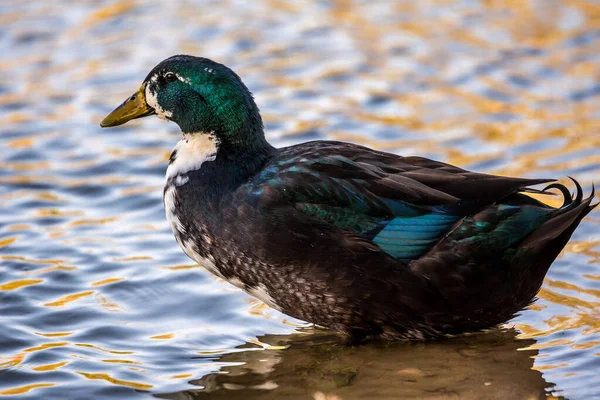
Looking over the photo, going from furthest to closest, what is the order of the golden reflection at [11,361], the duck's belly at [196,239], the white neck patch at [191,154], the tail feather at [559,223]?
the white neck patch at [191,154]
the duck's belly at [196,239]
the golden reflection at [11,361]
the tail feather at [559,223]

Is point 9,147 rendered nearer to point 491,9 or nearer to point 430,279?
point 430,279

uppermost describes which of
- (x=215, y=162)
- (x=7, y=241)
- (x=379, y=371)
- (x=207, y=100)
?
(x=207, y=100)

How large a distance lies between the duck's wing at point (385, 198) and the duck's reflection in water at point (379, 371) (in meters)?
0.65

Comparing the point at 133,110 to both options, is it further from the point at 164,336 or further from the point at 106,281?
the point at 164,336

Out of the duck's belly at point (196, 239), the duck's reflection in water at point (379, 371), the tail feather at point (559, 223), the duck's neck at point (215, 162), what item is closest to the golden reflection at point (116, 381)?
the duck's reflection in water at point (379, 371)

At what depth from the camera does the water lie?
6.18 metres

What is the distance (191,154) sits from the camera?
6.60 meters

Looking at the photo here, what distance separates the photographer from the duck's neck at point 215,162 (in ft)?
21.0

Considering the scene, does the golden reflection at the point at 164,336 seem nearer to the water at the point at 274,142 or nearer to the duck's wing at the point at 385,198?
the water at the point at 274,142

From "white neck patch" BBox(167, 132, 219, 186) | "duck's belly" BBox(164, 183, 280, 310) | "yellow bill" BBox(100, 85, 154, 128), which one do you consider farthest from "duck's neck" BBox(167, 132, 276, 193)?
"yellow bill" BBox(100, 85, 154, 128)

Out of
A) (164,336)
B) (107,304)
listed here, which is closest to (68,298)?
(107,304)

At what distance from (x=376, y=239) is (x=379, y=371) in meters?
0.75

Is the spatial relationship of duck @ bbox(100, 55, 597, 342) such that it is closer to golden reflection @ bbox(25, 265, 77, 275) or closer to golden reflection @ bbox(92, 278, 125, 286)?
golden reflection @ bbox(92, 278, 125, 286)

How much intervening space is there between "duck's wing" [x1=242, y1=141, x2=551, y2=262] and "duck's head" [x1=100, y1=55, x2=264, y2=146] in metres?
0.41
